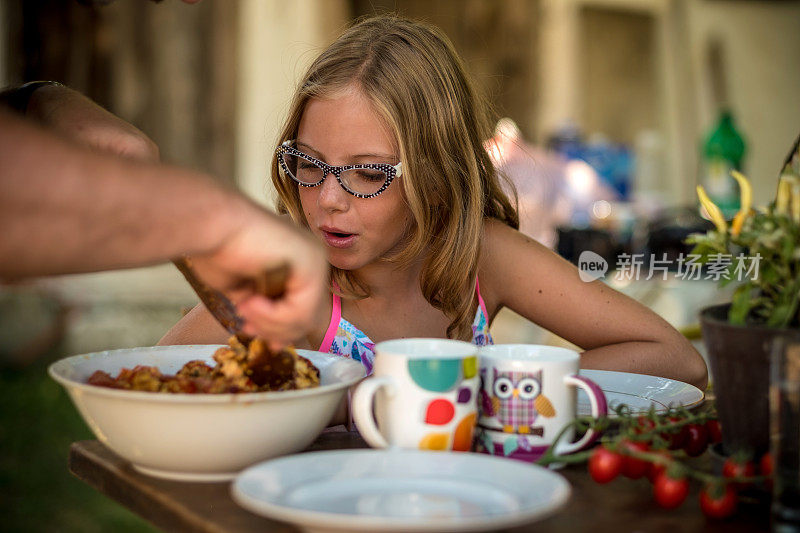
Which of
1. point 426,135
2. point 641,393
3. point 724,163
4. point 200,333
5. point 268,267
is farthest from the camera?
point 724,163

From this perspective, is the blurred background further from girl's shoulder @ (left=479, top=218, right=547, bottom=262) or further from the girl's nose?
the girl's nose

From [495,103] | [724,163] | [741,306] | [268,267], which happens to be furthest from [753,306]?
[724,163]

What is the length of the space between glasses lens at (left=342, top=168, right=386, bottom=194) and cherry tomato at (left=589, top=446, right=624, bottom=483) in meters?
0.88

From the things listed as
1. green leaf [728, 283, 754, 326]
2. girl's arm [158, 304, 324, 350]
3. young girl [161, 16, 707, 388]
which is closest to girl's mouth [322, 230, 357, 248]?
young girl [161, 16, 707, 388]

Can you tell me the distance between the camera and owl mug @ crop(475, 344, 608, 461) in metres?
1.13

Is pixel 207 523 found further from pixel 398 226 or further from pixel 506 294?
pixel 506 294

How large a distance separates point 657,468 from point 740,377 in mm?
144

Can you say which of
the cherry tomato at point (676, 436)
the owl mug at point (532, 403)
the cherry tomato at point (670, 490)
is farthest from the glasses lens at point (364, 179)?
the cherry tomato at point (670, 490)

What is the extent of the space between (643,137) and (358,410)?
5483 millimetres

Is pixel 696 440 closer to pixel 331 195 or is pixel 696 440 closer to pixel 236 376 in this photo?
pixel 236 376

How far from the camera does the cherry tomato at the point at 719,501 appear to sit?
952 millimetres

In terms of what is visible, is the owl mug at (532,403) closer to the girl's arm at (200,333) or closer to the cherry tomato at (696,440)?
the cherry tomato at (696,440)

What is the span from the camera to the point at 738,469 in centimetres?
99

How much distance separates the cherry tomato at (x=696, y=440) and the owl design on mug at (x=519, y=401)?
0.21 metres
